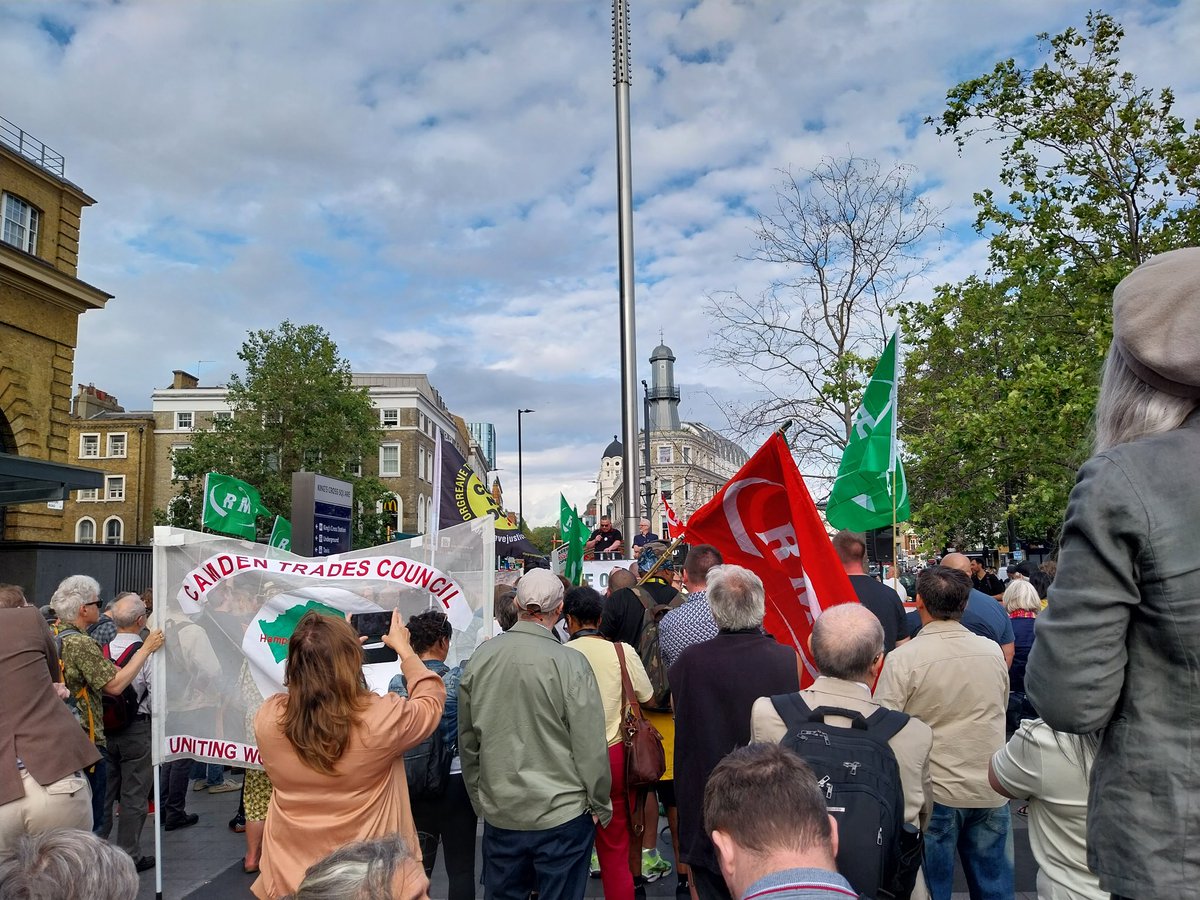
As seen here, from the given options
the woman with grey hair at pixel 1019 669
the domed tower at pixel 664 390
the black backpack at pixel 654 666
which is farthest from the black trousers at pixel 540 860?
the domed tower at pixel 664 390

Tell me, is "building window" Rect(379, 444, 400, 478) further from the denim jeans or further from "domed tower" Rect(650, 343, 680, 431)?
the denim jeans

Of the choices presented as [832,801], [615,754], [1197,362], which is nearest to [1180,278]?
[1197,362]

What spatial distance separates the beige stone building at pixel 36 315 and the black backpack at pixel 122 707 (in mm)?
21924

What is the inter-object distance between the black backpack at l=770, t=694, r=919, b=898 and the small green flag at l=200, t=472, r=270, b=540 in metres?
7.63

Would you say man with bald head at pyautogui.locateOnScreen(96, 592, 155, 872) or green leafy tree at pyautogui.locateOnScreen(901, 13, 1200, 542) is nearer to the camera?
man with bald head at pyautogui.locateOnScreen(96, 592, 155, 872)

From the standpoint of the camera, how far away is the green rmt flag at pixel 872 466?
695cm

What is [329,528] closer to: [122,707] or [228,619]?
[122,707]

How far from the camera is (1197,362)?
59.3 inches

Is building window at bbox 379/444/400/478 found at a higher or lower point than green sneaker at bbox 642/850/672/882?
higher

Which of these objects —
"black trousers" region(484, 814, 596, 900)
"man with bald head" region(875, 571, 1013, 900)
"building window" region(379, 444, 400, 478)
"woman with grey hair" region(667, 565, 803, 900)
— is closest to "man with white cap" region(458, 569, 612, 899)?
"black trousers" region(484, 814, 596, 900)

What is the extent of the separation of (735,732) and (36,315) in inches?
1081

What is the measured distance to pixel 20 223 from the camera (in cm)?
2595

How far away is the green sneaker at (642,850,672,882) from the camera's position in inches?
236

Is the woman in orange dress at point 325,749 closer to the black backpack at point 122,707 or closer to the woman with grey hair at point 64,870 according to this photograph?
the woman with grey hair at point 64,870
